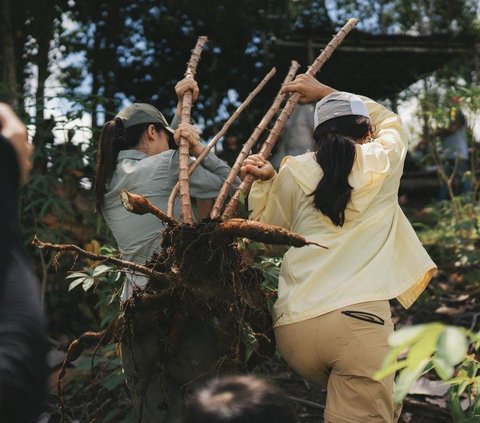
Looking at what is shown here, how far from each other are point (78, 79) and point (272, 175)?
714 cm

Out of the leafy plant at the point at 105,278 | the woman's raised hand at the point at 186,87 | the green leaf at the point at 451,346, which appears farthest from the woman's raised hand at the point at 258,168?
the green leaf at the point at 451,346

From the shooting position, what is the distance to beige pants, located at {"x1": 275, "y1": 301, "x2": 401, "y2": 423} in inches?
114

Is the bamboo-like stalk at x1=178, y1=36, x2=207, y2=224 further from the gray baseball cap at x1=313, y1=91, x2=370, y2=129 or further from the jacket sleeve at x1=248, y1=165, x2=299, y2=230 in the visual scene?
the gray baseball cap at x1=313, y1=91, x2=370, y2=129

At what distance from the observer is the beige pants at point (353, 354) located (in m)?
2.90

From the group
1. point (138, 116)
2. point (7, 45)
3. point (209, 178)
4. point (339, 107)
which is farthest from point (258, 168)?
point (7, 45)

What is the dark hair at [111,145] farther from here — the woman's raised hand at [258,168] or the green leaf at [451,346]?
the green leaf at [451,346]

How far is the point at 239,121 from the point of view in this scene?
9750 mm

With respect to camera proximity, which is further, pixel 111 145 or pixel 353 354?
pixel 111 145

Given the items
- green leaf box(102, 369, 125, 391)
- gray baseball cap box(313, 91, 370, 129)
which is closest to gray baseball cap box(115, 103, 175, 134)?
gray baseball cap box(313, 91, 370, 129)

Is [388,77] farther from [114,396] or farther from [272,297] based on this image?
[272,297]

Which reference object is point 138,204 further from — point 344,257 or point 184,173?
point 344,257

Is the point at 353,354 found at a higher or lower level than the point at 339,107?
lower

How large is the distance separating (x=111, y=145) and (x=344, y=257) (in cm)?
117

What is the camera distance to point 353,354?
290 centimetres
